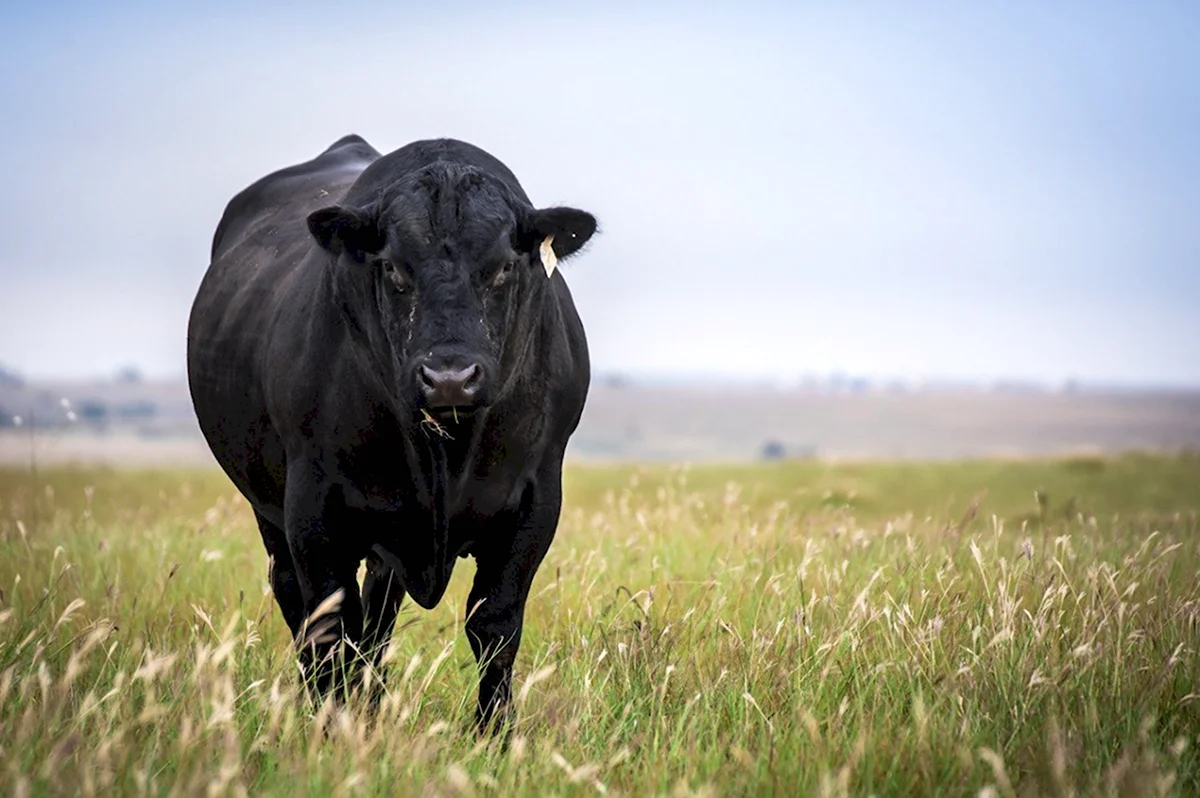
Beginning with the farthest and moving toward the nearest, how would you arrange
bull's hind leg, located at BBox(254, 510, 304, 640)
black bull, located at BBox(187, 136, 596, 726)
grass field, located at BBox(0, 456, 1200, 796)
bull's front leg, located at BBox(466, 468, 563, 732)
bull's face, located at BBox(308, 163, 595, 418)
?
bull's hind leg, located at BBox(254, 510, 304, 640) < bull's front leg, located at BBox(466, 468, 563, 732) < black bull, located at BBox(187, 136, 596, 726) < bull's face, located at BBox(308, 163, 595, 418) < grass field, located at BBox(0, 456, 1200, 796)

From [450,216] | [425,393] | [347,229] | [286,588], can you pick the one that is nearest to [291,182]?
[286,588]

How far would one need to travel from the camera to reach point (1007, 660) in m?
5.55

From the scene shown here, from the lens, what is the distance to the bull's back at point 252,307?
6715 mm

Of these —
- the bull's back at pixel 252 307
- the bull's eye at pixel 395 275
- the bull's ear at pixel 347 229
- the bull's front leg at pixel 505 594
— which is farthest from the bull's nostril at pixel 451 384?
the bull's back at pixel 252 307

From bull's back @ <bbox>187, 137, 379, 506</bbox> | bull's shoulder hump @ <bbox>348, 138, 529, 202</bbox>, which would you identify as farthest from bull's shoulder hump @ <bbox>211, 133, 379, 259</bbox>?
bull's shoulder hump @ <bbox>348, 138, 529, 202</bbox>

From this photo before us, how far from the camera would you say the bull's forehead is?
523 centimetres

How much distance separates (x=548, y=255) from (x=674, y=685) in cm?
190

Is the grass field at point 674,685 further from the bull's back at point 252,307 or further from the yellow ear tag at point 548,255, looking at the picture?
the yellow ear tag at point 548,255

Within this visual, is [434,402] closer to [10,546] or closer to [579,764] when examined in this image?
[579,764]

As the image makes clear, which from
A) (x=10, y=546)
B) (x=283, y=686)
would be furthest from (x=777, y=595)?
(x=10, y=546)

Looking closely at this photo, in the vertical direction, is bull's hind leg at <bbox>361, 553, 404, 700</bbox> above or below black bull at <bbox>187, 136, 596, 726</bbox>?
below

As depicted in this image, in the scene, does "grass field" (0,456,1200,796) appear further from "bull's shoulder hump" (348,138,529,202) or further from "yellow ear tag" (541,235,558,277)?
"bull's shoulder hump" (348,138,529,202)

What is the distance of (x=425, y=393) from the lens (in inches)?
192

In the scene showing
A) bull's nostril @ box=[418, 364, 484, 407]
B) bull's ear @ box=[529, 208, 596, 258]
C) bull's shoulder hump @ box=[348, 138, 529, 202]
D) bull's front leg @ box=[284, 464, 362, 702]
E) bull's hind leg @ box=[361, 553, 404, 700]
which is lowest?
bull's hind leg @ box=[361, 553, 404, 700]
